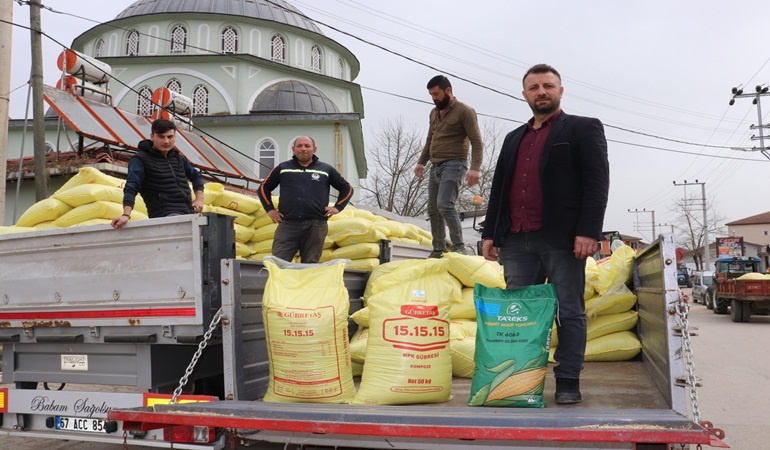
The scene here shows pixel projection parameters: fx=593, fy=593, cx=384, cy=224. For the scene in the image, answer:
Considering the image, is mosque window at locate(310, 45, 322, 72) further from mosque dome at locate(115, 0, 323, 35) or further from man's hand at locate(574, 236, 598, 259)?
man's hand at locate(574, 236, 598, 259)

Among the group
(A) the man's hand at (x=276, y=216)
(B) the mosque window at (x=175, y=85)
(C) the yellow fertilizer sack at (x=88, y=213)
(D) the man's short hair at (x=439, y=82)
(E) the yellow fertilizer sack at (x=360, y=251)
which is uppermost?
(B) the mosque window at (x=175, y=85)

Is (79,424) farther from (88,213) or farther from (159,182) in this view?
(88,213)

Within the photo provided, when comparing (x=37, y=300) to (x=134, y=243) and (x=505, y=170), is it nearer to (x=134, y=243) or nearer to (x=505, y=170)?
(x=134, y=243)

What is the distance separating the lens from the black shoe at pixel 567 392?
2.75 metres

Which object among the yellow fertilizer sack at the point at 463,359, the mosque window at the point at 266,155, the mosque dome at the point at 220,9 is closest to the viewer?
the yellow fertilizer sack at the point at 463,359

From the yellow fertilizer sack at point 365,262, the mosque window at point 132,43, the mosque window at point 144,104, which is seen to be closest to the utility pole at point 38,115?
the yellow fertilizer sack at point 365,262

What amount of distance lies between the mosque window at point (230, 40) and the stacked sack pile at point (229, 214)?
26.5 metres

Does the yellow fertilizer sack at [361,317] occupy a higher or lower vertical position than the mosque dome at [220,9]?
lower

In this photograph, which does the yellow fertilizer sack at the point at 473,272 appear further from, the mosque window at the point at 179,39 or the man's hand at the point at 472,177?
the mosque window at the point at 179,39

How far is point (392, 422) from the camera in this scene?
7.08 feet

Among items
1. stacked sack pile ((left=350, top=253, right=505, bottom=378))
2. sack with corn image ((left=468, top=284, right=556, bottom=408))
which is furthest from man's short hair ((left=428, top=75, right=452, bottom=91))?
sack with corn image ((left=468, top=284, right=556, bottom=408))

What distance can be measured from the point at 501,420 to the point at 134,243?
226cm

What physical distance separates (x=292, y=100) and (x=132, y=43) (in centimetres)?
1007

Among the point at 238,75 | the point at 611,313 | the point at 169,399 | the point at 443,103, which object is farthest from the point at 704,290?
the point at 169,399
